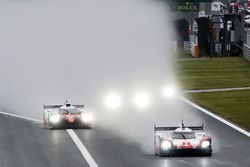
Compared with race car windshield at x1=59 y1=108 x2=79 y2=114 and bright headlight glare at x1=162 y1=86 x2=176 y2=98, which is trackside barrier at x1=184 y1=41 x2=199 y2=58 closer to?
bright headlight glare at x1=162 y1=86 x2=176 y2=98

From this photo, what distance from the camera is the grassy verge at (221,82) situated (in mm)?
71000

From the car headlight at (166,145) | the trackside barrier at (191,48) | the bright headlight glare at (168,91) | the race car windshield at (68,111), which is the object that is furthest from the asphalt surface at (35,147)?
the trackside barrier at (191,48)

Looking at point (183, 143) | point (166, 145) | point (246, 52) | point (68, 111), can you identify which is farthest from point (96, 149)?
point (246, 52)

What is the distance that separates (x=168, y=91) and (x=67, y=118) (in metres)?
25.2

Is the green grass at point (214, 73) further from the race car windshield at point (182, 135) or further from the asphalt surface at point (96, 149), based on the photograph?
the race car windshield at point (182, 135)

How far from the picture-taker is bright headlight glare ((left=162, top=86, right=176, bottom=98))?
81.9 m

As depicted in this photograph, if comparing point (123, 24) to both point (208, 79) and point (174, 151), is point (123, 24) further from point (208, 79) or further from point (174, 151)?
point (174, 151)

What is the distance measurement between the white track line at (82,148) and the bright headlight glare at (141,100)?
585 inches

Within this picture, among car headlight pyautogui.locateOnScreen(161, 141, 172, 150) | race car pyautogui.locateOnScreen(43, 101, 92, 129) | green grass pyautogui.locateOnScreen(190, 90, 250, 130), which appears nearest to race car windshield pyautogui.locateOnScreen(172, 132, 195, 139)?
car headlight pyautogui.locateOnScreen(161, 141, 172, 150)

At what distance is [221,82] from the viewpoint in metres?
92.2

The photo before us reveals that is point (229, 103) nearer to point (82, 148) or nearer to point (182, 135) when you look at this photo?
point (82, 148)

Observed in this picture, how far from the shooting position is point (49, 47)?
10844 centimetres

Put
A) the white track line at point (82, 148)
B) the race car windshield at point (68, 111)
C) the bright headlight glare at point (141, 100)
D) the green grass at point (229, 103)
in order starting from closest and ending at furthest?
the white track line at point (82, 148), the race car windshield at point (68, 111), the green grass at point (229, 103), the bright headlight glare at point (141, 100)

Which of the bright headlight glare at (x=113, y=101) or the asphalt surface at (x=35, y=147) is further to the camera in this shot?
the bright headlight glare at (x=113, y=101)
